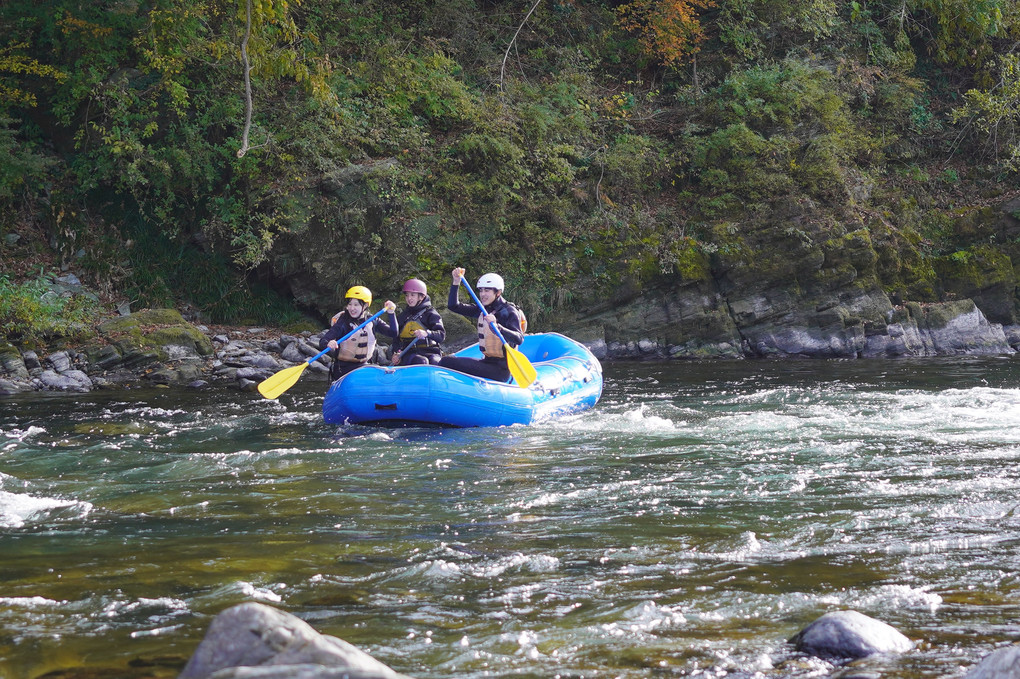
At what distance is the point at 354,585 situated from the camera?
3.72 meters

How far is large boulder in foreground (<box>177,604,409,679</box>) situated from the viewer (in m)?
2.21

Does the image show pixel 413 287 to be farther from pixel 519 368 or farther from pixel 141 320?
pixel 141 320

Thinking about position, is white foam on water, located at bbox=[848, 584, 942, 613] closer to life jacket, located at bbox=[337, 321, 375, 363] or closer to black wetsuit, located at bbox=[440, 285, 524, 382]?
black wetsuit, located at bbox=[440, 285, 524, 382]

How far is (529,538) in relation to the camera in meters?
4.40

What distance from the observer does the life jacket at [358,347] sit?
8.85 meters

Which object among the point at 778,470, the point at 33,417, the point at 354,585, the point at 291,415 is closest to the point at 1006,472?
the point at 778,470

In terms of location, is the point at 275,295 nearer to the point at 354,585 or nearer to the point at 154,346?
the point at 154,346

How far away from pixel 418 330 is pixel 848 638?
635 cm

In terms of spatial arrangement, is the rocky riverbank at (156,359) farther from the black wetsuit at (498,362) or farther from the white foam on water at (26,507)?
the white foam on water at (26,507)

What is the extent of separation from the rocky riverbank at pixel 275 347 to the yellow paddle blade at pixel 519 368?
400cm

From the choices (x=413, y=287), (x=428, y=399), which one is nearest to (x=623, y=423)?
(x=428, y=399)

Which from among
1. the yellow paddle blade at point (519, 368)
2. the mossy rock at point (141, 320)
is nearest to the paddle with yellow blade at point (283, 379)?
the yellow paddle blade at point (519, 368)

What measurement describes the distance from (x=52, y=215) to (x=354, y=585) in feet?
39.7

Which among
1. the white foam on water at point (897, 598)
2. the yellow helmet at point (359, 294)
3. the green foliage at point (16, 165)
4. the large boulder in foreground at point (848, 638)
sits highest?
the green foliage at point (16, 165)
